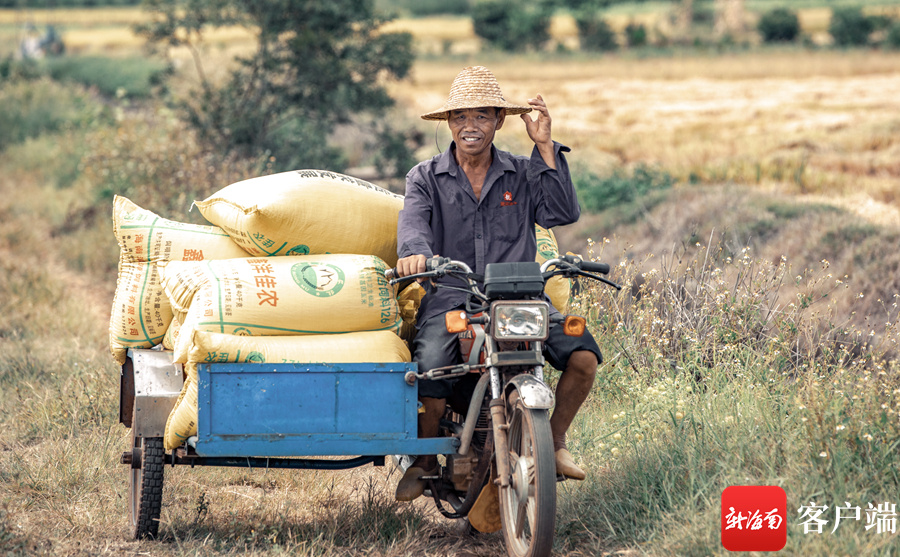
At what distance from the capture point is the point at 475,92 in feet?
13.0

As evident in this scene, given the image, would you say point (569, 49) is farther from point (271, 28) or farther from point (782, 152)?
point (271, 28)

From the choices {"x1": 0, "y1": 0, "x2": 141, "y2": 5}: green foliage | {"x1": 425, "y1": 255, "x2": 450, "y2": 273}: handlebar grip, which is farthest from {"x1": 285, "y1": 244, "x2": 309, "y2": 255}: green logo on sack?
{"x1": 0, "y1": 0, "x2": 141, "y2": 5}: green foliage

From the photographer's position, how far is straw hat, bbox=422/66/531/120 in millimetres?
3941

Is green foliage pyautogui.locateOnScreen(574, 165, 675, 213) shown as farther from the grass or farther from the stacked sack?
the stacked sack

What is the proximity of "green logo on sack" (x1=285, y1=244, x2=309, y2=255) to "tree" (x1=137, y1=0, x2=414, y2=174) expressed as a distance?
928cm

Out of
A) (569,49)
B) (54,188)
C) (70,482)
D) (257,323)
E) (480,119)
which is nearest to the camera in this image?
(257,323)

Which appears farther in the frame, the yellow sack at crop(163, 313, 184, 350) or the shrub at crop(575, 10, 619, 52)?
the shrub at crop(575, 10, 619, 52)

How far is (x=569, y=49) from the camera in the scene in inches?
1647

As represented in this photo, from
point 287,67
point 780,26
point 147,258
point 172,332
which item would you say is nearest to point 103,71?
point 287,67

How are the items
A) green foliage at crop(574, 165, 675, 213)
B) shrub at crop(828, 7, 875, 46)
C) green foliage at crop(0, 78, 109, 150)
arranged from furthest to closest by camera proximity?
shrub at crop(828, 7, 875, 46) < green foliage at crop(0, 78, 109, 150) < green foliage at crop(574, 165, 675, 213)

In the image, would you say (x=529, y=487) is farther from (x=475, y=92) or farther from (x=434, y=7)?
(x=434, y=7)

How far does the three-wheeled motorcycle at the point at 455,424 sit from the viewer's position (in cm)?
323

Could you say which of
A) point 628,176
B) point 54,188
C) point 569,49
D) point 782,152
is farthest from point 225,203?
point 569,49

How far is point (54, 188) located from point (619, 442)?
1255cm
